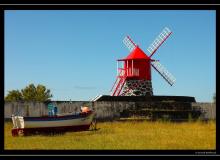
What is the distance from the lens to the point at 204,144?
47.9ft

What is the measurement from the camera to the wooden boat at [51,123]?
21.2m

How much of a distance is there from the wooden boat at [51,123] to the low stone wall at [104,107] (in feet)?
27.4

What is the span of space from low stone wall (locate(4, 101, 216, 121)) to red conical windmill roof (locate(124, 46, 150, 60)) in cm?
709

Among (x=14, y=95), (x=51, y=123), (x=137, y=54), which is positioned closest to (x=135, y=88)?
(x=137, y=54)

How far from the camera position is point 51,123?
21766mm

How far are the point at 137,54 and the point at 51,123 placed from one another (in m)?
20.9

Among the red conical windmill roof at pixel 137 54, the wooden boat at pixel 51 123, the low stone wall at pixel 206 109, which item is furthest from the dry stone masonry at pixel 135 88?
the wooden boat at pixel 51 123

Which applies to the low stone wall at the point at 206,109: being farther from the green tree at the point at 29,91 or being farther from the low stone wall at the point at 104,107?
the green tree at the point at 29,91

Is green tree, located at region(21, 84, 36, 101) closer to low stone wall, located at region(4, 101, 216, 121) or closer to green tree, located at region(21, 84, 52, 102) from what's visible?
green tree, located at region(21, 84, 52, 102)

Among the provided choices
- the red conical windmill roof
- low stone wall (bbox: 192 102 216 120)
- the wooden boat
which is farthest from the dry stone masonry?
the wooden boat
